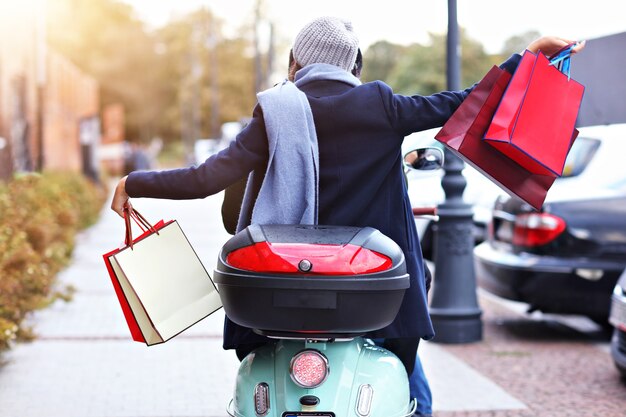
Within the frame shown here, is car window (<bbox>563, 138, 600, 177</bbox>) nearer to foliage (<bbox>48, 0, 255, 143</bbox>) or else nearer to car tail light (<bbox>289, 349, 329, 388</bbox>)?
car tail light (<bbox>289, 349, 329, 388</bbox>)

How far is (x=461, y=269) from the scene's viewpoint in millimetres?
7633

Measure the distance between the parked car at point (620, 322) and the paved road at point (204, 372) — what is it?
214mm

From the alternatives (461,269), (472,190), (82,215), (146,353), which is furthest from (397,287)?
(82,215)

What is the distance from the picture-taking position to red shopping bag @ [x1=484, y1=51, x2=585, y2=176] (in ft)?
9.48

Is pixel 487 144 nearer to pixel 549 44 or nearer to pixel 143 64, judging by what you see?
pixel 549 44

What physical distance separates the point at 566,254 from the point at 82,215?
37.5ft

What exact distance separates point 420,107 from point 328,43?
1.26 feet

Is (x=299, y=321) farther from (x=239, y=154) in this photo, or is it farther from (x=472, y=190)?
(x=472, y=190)

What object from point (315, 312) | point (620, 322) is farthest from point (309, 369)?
point (620, 322)

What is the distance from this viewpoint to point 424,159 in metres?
3.69

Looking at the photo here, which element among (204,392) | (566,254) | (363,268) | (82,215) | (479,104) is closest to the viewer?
(363,268)

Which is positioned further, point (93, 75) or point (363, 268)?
point (93, 75)

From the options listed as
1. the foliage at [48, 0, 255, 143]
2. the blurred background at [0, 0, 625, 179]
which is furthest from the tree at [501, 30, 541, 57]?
the foliage at [48, 0, 255, 143]

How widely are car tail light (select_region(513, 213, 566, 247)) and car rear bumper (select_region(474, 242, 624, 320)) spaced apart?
0.12 meters
